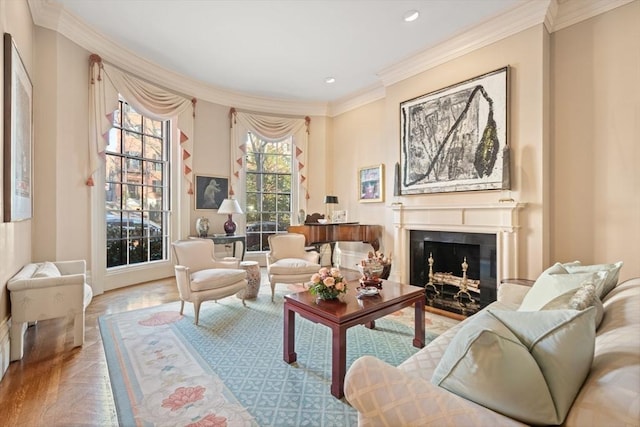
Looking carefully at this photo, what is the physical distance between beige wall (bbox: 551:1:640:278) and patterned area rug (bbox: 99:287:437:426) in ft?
6.60

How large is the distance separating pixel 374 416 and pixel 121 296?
4323 millimetres

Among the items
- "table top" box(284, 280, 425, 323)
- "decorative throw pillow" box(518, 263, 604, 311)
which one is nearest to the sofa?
"decorative throw pillow" box(518, 263, 604, 311)

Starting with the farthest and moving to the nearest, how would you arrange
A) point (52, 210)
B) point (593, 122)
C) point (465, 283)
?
point (465, 283) < point (52, 210) < point (593, 122)

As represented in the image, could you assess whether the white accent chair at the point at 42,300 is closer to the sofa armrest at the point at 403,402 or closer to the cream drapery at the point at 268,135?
the sofa armrest at the point at 403,402

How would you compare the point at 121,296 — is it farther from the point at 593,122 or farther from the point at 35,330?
the point at 593,122

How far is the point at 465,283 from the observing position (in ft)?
12.4

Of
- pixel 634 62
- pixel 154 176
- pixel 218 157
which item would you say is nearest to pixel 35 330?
pixel 154 176

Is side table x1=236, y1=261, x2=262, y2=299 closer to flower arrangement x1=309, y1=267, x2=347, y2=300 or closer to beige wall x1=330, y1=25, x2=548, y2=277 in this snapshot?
flower arrangement x1=309, y1=267, x2=347, y2=300

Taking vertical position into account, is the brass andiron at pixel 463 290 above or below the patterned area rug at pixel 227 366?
above

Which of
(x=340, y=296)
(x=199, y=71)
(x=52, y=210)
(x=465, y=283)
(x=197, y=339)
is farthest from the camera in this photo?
(x=199, y=71)

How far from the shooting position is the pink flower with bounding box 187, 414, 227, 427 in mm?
1682

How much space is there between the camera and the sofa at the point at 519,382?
88cm

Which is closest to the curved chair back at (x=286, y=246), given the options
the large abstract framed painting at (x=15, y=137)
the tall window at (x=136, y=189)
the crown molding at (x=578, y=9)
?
the tall window at (x=136, y=189)

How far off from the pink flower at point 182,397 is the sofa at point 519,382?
1383mm
